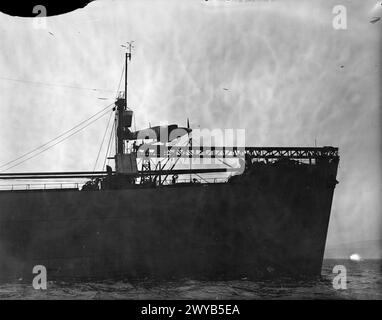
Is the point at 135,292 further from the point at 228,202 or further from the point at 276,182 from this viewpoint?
the point at 276,182

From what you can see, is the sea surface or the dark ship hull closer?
the sea surface

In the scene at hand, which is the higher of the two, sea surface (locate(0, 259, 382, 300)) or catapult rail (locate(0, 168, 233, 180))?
catapult rail (locate(0, 168, 233, 180))

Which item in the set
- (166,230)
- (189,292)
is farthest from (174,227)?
(189,292)

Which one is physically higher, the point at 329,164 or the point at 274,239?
the point at 329,164
